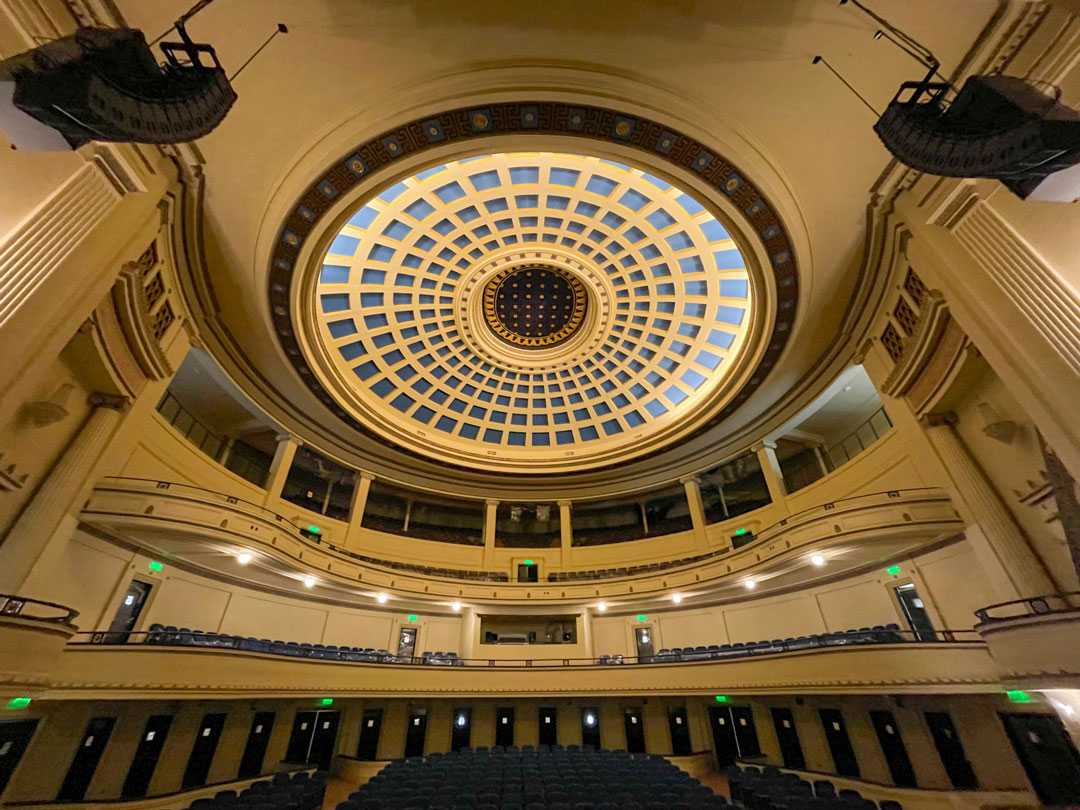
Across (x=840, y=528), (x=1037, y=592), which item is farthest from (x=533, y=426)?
(x=1037, y=592)

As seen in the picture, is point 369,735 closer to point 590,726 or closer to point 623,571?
point 590,726

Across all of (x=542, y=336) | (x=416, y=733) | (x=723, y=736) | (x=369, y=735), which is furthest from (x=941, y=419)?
(x=369, y=735)

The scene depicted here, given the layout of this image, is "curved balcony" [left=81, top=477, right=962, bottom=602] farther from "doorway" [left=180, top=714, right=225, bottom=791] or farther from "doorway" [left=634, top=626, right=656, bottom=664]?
"doorway" [left=180, top=714, right=225, bottom=791]

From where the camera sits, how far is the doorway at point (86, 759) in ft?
35.2

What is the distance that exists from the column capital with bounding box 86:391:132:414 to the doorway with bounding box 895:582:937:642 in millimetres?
20784

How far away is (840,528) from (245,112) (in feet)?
56.3

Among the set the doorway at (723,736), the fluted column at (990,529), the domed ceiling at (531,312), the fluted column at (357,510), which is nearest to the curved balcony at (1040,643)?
the fluted column at (990,529)

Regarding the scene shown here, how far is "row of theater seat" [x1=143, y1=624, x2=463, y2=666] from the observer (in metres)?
11.4

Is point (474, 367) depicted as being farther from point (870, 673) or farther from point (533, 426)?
point (870, 673)

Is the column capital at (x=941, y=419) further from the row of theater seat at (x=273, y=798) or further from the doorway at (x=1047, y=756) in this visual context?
the row of theater seat at (x=273, y=798)

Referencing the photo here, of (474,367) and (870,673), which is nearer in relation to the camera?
(870,673)

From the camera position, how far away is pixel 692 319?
17797 mm

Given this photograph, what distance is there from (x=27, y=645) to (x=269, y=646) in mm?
8566

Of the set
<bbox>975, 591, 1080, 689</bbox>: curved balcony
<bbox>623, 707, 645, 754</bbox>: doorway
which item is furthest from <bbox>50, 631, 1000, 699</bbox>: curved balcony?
<bbox>623, 707, 645, 754</bbox>: doorway
